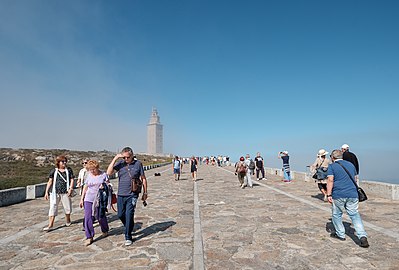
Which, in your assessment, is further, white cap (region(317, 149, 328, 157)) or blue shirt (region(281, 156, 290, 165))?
blue shirt (region(281, 156, 290, 165))

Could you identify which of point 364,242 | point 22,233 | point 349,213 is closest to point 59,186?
point 22,233

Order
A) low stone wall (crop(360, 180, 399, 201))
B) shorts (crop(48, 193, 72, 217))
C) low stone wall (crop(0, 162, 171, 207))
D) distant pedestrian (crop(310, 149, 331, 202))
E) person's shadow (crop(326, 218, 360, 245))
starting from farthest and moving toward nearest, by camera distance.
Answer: low stone wall (crop(0, 162, 171, 207)) → low stone wall (crop(360, 180, 399, 201)) → distant pedestrian (crop(310, 149, 331, 202)) → shorts (crop(48, 193, 72, 217)) → person's shadow (crop(326, 218, 360, 245))

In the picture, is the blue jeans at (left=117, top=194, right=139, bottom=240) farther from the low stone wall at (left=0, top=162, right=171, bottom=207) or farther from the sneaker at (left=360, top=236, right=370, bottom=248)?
the low stone wall at (left=0, top=162, right=171, bottom=207)

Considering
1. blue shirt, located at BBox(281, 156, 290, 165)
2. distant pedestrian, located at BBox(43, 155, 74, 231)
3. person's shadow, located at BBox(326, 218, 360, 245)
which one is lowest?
person's shadow, located at BBox(326, 218, 360, 245)

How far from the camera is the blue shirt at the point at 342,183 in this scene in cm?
522

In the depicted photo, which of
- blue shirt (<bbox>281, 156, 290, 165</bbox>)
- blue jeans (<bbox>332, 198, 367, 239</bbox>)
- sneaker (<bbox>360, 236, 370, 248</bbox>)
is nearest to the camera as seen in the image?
sneaker (<bbox>360, 236, 370, 248</bbox>)

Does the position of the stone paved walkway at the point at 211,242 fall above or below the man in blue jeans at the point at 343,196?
below

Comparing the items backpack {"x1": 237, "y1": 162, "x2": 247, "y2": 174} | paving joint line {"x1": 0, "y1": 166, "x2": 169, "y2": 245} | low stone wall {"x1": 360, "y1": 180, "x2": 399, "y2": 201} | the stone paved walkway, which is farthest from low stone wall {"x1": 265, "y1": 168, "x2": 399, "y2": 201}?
paving joint line {"x1": 0, "y1": 166, "x2": 169, "y2": 245}

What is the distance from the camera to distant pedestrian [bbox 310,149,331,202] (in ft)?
29.8

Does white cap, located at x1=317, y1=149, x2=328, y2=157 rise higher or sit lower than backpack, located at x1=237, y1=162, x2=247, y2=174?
higher

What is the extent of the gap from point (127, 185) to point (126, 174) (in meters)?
0.22

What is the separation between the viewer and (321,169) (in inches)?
364

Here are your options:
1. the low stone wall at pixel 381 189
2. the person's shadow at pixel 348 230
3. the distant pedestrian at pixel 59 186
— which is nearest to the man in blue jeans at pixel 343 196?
the person's shadow at pixel 348 230

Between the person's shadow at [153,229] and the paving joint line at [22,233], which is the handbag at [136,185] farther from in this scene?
the paving joint line at [22,233]
